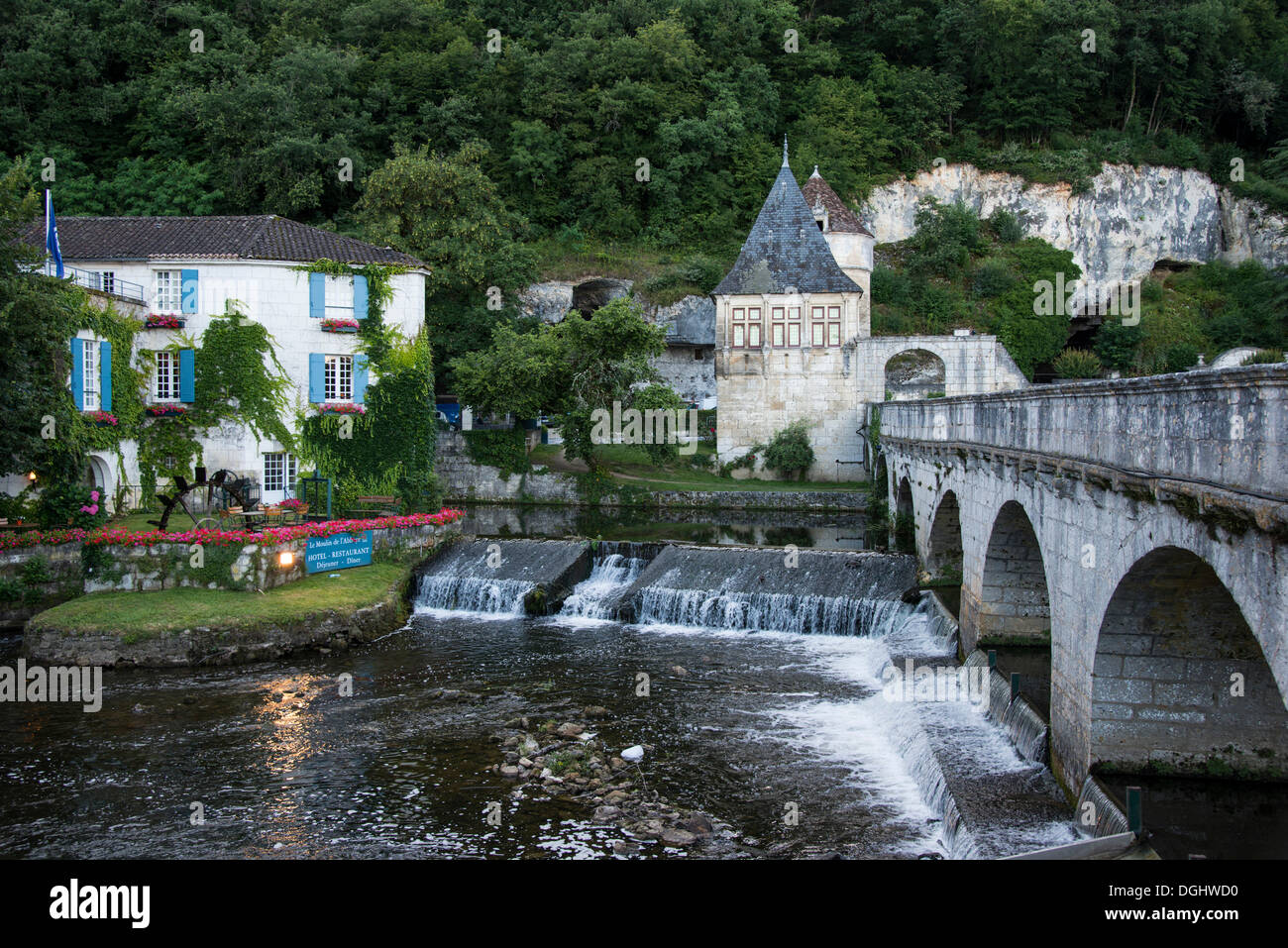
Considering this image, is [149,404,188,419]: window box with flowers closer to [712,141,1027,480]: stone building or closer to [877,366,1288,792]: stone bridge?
[712,141,1027,480]: stone building

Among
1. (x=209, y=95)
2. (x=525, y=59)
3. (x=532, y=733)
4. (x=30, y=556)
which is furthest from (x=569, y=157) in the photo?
(x=532, y=733)

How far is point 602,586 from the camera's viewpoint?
1240 inches

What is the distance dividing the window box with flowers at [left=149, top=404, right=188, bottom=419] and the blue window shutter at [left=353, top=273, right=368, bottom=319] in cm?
663

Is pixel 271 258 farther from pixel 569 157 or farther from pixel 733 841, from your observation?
pixel 569 157

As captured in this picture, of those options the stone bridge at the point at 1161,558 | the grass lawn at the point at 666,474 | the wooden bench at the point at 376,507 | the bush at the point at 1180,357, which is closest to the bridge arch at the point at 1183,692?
the stone bridge at the point at 1161,558

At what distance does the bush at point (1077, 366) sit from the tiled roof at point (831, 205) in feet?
39.6

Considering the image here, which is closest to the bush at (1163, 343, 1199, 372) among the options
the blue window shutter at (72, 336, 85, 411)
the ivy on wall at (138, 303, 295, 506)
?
the ivy on wall at (138, 303, 295, 506)

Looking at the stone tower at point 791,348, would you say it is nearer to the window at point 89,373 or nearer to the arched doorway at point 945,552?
the arched doorway at point 945,552

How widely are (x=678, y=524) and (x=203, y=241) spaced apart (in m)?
20.1

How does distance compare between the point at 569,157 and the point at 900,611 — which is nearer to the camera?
the point at 900,611
